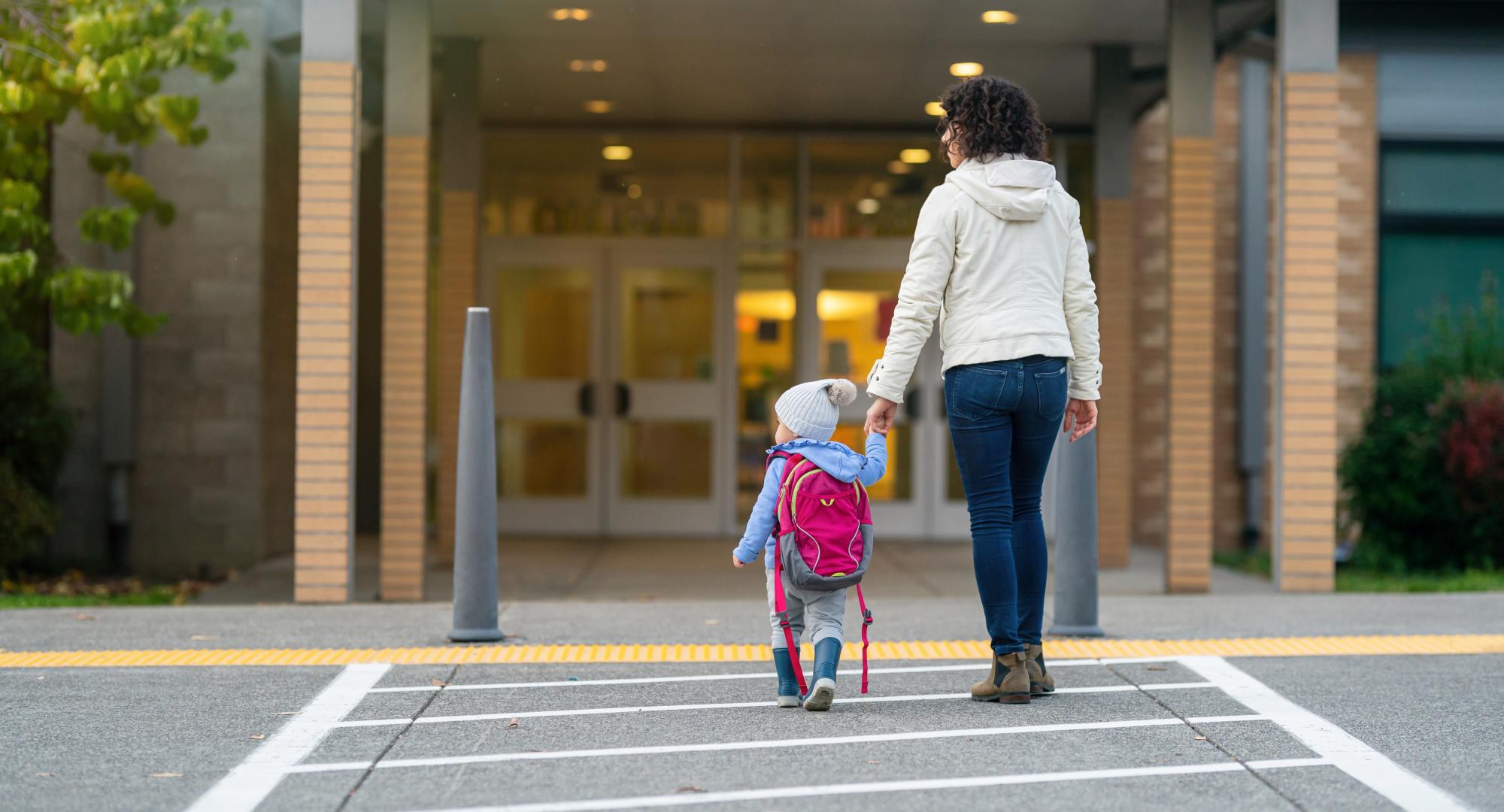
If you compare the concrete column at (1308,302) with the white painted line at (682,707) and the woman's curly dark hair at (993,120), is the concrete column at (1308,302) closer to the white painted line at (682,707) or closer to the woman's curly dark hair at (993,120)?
the white painted line at (682,707)

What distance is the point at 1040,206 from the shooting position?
13.1 feet

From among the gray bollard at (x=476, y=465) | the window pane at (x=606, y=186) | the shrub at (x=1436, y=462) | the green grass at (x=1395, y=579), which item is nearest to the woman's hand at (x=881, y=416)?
the gray bollard at (x=476, y=465)

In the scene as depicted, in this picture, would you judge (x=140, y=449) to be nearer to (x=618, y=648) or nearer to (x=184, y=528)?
(x=184, y=528)

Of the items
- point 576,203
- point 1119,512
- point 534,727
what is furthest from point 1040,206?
point 576,203

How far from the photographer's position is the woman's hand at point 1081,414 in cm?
425

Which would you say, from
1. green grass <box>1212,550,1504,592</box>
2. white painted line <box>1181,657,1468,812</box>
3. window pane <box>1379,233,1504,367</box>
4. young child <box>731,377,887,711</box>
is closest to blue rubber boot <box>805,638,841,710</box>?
young child <box>731,377,887,711</box>

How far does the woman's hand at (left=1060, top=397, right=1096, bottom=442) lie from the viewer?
13.9 feet

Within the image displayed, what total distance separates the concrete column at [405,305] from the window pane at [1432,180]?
288 inches

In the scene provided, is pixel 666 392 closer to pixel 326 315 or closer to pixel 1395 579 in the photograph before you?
pixel 326 315

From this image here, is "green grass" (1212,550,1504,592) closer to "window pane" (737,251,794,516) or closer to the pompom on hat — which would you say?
"window pane" (737,251,794,516)

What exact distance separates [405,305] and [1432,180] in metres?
7.80

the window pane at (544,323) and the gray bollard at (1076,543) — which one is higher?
the window pane at (544,323)

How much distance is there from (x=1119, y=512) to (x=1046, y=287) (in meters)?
5.93

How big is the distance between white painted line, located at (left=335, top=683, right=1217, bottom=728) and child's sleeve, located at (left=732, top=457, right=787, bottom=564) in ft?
1.66
